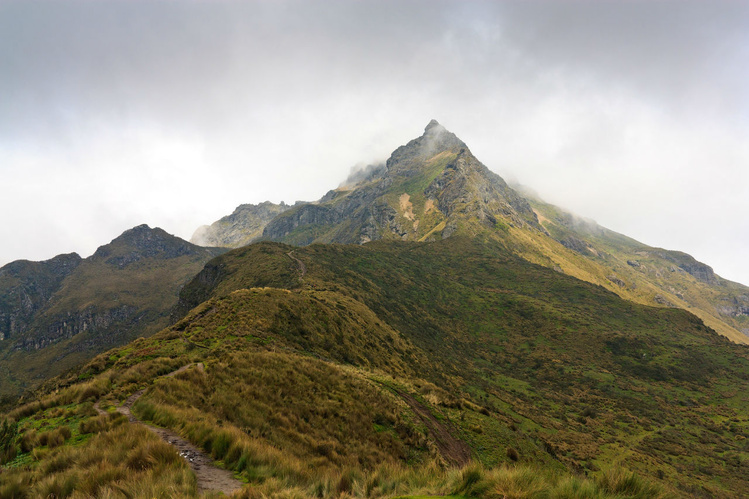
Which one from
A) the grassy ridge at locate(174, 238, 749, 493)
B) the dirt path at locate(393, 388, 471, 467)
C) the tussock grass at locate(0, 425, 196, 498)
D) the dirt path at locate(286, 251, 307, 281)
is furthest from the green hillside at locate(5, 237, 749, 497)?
the dirt path at locate(286, 251, 307, 281)

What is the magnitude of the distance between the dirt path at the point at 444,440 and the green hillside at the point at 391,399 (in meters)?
0.15

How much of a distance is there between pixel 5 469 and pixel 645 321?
16027 centimetres

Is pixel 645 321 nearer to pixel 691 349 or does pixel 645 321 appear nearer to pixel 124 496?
pixel 691 349

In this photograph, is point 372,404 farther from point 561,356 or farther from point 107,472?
point 561,356

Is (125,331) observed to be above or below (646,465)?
below

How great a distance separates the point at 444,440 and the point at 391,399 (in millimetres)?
3591

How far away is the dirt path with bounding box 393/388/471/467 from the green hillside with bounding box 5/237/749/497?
5.9 inches

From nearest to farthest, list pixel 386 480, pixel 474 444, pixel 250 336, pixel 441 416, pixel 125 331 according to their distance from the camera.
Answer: pixel 386 480, pixel 474 444, pixel 441 416, pixel 250 336, pixel 125 331

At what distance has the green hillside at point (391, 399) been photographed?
6766 millimetres

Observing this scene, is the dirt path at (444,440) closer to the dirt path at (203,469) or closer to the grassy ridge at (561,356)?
the grassy ridge at (561,356)

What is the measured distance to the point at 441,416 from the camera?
1945 cm

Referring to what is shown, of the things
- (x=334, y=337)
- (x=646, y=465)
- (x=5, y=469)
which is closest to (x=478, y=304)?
(x=646, y=465)

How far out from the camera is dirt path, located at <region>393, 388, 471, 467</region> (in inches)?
597

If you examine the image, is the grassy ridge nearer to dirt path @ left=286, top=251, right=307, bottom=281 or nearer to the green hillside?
the green hillside
